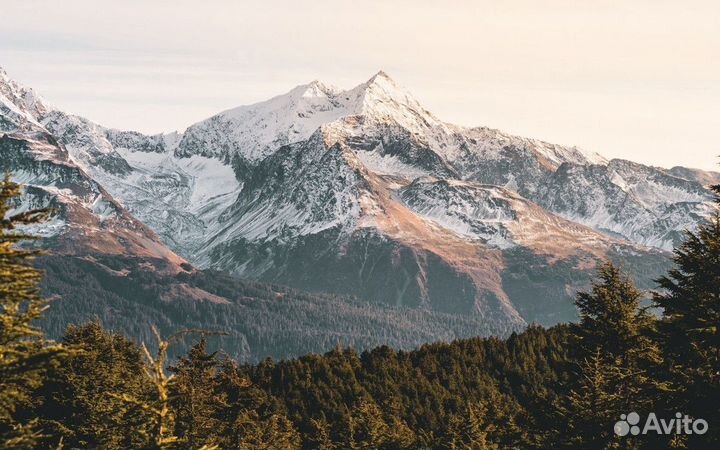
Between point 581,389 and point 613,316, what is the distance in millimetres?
5136

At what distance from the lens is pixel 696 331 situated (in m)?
46.5

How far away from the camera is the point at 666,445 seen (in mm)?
49500

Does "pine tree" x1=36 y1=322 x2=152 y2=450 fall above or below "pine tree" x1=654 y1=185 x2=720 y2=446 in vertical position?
below

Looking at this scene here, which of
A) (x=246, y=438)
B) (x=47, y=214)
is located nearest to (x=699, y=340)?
(x=47, y=214)

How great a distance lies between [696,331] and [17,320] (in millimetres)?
27635

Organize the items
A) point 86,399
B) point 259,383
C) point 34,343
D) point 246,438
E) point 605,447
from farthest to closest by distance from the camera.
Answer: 1. point 259,383
2. point 246,438
3. point 86,399
4. point 605,447
5. point 34,343

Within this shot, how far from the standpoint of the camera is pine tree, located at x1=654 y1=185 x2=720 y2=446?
150ft

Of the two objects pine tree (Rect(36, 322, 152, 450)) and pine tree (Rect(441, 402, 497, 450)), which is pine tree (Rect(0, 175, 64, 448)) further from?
pine tree (Rect(441, 402, 497, 450))

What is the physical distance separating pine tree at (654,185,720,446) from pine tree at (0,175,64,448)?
2618cm

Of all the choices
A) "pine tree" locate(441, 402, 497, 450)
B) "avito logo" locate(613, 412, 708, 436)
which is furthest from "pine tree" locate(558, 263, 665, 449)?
"pine tree" locate(441, 402, 497, 450)

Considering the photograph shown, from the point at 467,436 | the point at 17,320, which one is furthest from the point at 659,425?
the point at 467,436

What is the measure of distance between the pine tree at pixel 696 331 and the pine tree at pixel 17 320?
2618cm

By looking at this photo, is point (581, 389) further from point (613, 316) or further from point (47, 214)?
point (47, 214)

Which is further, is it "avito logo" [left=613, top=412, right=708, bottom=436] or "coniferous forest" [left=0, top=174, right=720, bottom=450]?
"avito logo" [left=613, top=412, right=708, bottom=436]
